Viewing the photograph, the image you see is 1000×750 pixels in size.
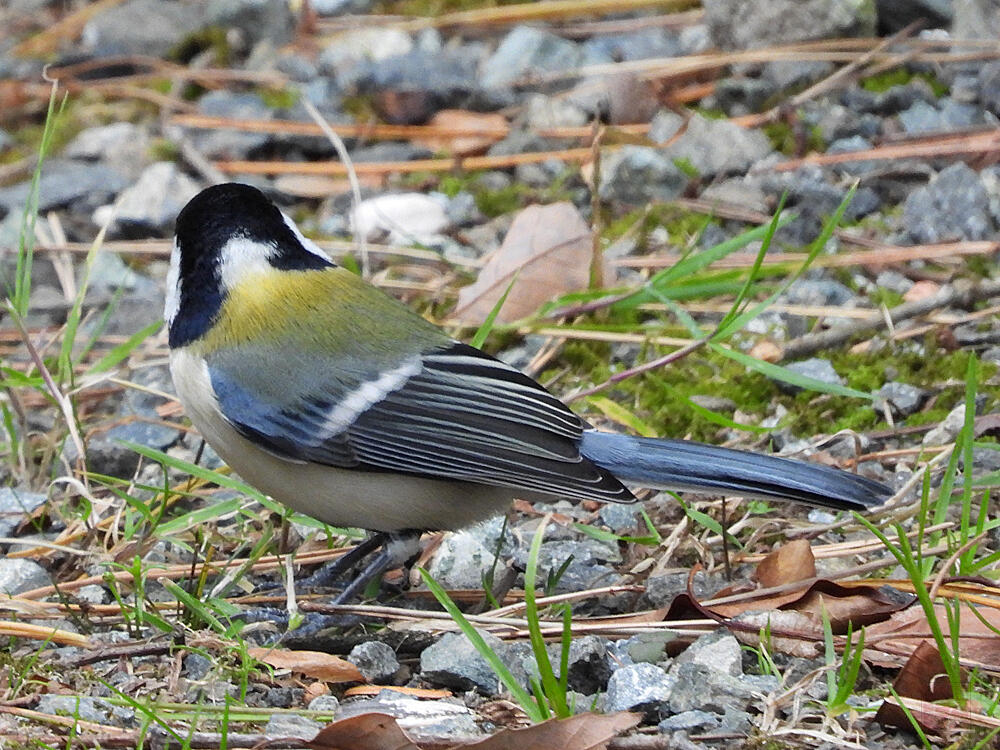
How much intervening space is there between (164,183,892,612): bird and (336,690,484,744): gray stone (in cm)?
55

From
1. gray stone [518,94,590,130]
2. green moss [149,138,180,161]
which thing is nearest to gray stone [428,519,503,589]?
gray stone [518,94,590,130]

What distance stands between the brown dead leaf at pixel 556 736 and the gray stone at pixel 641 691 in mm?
224

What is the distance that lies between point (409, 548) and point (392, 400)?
13.5 inches

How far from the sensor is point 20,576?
10.3ft

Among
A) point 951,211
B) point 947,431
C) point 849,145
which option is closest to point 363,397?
point 947,431

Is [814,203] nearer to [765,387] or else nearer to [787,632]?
[765,387]

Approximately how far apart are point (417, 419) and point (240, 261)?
58 cm

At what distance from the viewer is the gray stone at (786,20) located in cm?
534

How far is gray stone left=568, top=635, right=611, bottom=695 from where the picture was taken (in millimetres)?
2633

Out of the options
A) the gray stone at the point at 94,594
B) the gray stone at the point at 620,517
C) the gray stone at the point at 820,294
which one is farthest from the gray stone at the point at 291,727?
the gray stone at the point at 820,294

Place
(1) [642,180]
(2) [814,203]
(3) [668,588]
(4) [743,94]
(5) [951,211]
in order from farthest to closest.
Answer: (4) [743,94] → (1) [642,180] → (2) [814,203] → (5) [951,211] → (3) [668,588]

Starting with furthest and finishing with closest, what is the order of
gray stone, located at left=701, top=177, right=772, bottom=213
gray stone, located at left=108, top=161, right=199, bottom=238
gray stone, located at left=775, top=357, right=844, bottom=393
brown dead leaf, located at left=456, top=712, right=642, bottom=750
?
gray stone, located at left=108, top=161, right=199, bottom=238
gray stone, located at left=701, top=177, right=772, bottom=213
gray stone, located at left=775, top=357, right=844, bottom=393
brown dead leaf, located at left=456, top=712, right=642, bottom=750

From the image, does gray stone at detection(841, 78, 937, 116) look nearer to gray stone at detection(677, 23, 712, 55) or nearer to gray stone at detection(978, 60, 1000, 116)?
gray stone at detection(978, 60, 1000, 116)

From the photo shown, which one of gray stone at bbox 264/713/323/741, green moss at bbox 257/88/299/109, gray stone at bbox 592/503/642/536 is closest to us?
gray stone at bbox 264/713/323/741
